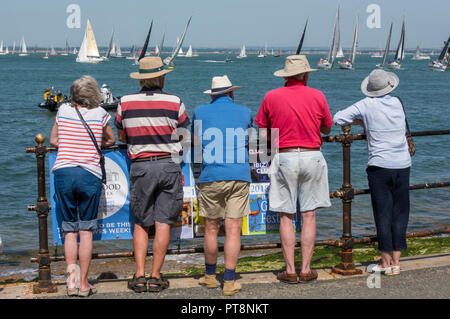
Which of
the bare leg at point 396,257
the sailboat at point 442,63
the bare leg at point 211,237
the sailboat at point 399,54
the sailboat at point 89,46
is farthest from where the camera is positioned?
the sailboat at point 89,46

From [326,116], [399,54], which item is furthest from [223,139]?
[399,54]

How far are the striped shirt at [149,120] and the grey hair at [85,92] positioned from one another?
212 mm

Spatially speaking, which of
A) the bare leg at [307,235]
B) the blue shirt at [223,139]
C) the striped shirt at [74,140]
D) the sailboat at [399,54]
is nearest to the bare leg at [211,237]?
the blue shirt at [223,139]

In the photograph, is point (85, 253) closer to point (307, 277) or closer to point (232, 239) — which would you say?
point (232, 239)

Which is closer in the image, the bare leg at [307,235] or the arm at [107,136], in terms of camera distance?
the arm at [107,136]

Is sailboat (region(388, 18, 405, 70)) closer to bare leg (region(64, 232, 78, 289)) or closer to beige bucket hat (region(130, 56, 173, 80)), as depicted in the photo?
beige bucket hat (region(130, 56, 173, 80))

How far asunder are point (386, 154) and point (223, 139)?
1.34m

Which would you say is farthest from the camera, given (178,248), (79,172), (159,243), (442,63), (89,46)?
(89,46)

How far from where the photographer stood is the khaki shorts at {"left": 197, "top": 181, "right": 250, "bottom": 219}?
4656 millimetres

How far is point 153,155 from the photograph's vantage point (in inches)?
184

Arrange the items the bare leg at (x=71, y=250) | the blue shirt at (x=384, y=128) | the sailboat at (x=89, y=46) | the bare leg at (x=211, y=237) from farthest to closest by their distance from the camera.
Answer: the sailboat at (x=89, y=46), the blue shirt at (x=384, y=128), the bare leg at (x=211, y=237), the bare leg at (x=71, y=250)

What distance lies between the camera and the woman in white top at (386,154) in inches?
193

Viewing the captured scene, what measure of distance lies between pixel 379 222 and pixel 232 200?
1.30 meters

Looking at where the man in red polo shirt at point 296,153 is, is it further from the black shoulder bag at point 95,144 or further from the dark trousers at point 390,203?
the black shoulder bag at point 95,144
